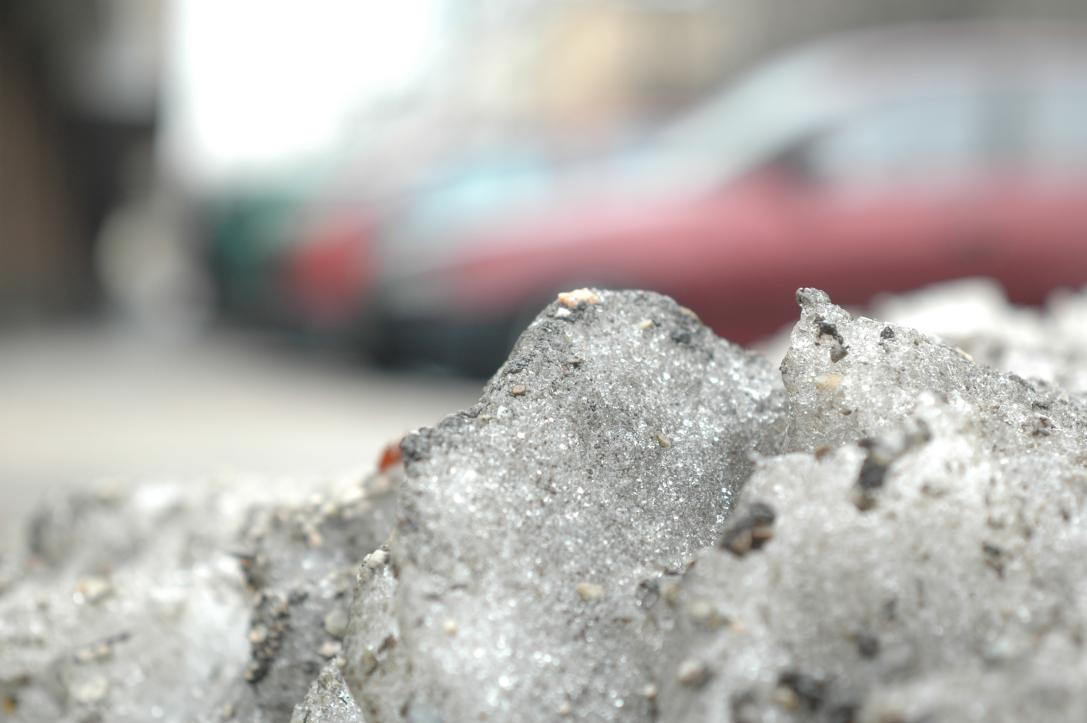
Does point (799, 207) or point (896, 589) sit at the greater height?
point (799, 207)

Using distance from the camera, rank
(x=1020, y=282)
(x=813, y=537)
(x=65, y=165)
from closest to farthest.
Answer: (x=813, y=537) < (x=1020, y=282) < (x=65, y=165)

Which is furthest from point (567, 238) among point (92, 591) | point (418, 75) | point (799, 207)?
point (418, 75)

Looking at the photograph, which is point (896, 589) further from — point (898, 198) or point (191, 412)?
point (191, 412)

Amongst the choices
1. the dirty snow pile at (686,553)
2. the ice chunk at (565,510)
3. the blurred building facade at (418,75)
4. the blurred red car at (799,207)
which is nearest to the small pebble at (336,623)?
the dirty snow pile at (686,553)

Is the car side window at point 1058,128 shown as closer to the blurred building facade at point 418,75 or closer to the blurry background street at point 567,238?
the blurry background street at point 567,238

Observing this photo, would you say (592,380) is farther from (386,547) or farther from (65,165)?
(65,165)

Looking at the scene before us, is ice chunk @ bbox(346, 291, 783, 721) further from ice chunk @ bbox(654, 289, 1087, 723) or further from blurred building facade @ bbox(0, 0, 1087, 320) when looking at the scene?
blurred building facade @ bbox(0, 0, 1087, 320)

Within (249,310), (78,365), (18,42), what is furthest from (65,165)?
(78,365)

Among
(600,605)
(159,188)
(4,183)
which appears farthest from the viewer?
(159,188)
